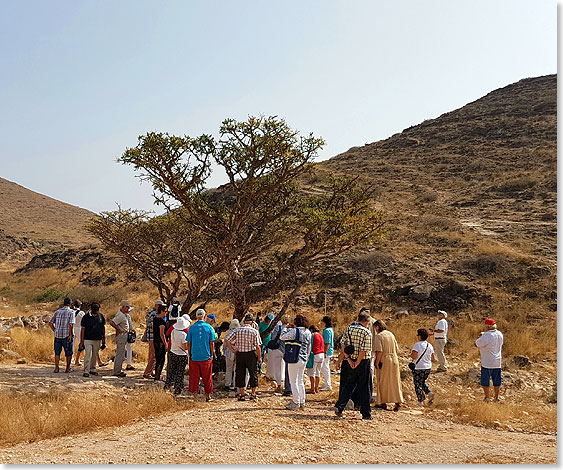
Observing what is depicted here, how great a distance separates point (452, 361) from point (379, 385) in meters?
8.03

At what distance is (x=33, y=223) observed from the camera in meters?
84.1

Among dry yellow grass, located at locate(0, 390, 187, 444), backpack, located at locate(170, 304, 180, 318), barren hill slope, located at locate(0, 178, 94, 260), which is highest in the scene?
barren hill slope, located at locate(0, 178, 94, 260)

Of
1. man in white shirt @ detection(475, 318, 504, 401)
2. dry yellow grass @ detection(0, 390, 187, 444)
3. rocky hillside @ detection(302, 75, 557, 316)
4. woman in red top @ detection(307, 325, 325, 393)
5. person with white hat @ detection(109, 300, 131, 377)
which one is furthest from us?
rocky hillside @ detection(302, 75, 557, 316)

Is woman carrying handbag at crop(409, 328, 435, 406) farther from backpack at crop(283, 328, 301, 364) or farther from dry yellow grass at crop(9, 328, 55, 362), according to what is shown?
dry yellow grass at crop(9, 328, 55, 362)

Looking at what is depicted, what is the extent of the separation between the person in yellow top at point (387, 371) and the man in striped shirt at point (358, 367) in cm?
78

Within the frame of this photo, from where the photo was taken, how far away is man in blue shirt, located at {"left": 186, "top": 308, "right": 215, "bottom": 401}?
9773 millimetres

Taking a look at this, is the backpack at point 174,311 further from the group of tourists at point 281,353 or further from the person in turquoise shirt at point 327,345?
the person in turquoise shirt at point 327,345

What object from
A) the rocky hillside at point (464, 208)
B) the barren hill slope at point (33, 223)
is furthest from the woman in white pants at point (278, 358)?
the barren hill slope at point (33, 223)

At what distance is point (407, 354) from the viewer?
17.7m

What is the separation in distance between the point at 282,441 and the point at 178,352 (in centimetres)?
365

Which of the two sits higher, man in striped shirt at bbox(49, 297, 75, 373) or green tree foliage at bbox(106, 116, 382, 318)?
green tree foliage at bbox(106, 116, 382, 318)

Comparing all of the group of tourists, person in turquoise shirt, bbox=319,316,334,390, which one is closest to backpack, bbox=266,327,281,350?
the group of tourists

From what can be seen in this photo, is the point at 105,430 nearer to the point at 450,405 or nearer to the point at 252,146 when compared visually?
the point at 450,405

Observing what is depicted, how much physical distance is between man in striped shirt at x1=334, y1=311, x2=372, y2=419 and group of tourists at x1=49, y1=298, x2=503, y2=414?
0.02 metres
